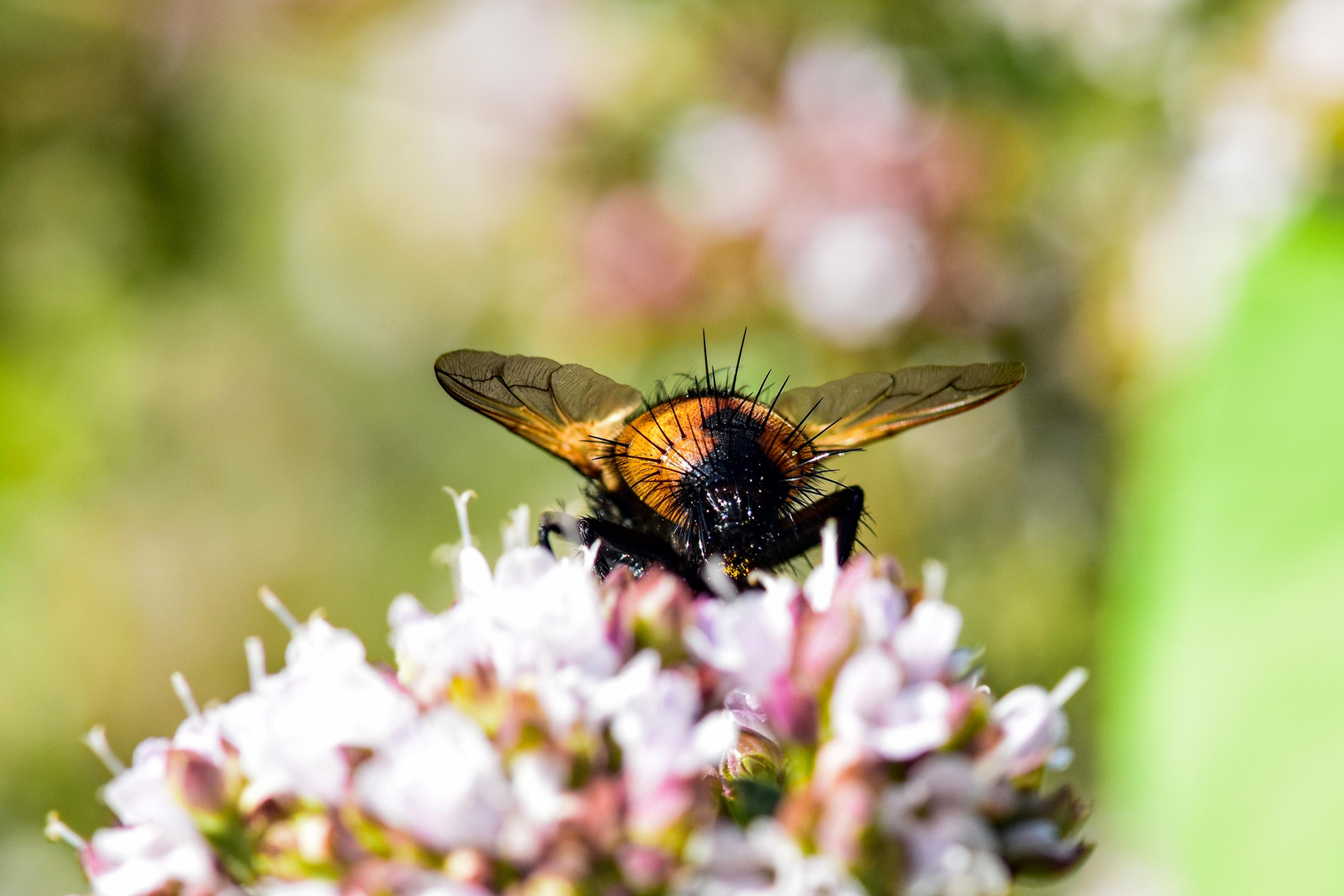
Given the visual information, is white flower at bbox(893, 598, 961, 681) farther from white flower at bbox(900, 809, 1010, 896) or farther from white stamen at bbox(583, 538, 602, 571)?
white stamen at bbox(583, 538, 602, 571)

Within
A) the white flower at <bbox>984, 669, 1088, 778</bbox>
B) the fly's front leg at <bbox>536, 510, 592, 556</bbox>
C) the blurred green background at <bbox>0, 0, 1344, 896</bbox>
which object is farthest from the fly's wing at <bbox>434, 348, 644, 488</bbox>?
the blurred green background at <bbox>0, 0, 1344, 896</bbox>

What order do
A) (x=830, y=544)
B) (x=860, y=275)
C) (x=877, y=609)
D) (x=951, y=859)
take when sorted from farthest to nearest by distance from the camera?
(x=860, y=275), (x=830, y=544), (x=877, y=609), (x=951, y=859)

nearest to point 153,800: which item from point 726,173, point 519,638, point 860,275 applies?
point 519,638

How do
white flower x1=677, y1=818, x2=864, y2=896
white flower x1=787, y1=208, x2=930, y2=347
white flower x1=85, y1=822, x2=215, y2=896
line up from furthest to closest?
white flower x1=787, y1=208, x2=930, y2=347
white flower x1=85, y1=822, x2=215, y2=896
white flower x1=677, y1=818, x2=864, y2=896

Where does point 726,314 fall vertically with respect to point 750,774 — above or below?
above

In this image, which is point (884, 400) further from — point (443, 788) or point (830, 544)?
point (443, 788)

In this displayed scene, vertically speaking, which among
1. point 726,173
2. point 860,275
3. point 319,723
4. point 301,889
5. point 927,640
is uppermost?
point 726,173

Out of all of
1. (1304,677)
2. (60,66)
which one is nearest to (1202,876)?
(1304,677)
